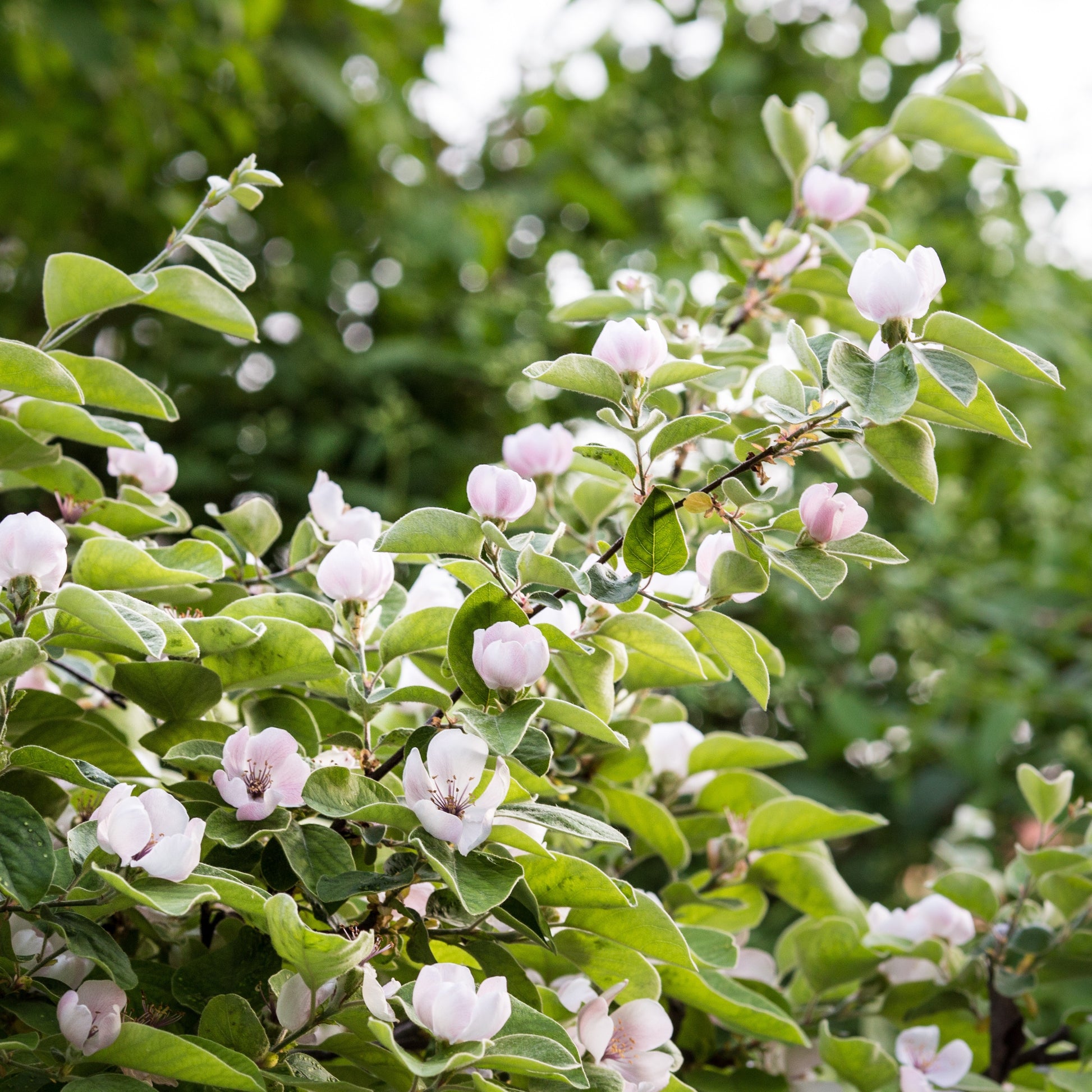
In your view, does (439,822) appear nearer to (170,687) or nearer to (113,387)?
(170,687)

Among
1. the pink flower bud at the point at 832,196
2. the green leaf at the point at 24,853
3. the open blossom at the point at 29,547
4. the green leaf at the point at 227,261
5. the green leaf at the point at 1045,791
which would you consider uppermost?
the pink flower bud at the point at 832,196

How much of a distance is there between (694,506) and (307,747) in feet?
0.72

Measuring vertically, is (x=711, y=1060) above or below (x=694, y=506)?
below

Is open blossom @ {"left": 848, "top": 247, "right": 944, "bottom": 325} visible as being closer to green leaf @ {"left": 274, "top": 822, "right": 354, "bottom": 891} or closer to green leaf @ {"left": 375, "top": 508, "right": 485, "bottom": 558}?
green leaf @ {"left": 375, "top": 508, "right": 485, "bottom": 558}

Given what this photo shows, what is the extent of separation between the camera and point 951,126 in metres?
0.76

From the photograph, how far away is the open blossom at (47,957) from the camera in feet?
1.57

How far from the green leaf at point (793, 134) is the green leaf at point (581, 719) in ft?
1.56

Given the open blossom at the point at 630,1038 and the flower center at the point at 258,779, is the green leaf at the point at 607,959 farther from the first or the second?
the flower center at the point at 258,779

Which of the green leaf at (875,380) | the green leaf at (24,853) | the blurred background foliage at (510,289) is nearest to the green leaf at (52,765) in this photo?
the green leaf at (24,853)

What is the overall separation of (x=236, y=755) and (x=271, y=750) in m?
0.01

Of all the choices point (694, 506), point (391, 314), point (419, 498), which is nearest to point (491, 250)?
point (391, 314)

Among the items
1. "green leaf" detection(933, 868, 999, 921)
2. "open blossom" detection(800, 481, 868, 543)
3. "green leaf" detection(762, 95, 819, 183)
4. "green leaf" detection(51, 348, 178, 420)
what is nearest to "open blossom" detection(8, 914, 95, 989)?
"green leaf" detection(51, 348, 178, 420)

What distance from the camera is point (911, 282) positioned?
0.46 metres

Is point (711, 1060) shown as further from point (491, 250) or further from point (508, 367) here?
point (491, 250)
